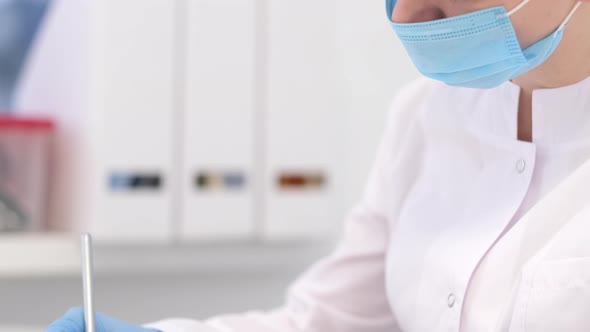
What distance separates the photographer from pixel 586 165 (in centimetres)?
75

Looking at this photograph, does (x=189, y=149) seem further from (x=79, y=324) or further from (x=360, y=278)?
(x=79, y=324)

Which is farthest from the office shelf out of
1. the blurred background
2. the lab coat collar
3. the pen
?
the lab coat collar

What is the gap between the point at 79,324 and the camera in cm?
80

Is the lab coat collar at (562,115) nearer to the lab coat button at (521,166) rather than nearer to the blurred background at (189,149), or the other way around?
the lab coat button at (521,166)

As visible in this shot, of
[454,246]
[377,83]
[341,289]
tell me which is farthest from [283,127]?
[454,246]

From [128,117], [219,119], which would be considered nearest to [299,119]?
[219,119]

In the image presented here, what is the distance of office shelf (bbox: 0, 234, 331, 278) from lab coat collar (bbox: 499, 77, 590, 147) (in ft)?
3.33

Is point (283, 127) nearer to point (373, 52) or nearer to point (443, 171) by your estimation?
point (373, 52)

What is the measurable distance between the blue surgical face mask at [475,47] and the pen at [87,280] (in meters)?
0.36

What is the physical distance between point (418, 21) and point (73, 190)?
1110 mm

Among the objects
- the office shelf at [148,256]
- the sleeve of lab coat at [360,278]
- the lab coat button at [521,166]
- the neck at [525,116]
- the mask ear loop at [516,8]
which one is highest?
the mask ear loop at [516,8]

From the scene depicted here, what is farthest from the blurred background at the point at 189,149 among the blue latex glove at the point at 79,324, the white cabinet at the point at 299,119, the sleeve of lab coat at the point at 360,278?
the blue latex glove at the point at 79,324

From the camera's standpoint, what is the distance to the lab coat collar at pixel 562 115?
774 mm

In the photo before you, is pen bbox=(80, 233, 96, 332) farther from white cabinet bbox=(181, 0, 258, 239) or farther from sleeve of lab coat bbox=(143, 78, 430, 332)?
white cabinet bbox=(181, 0, 258, 239)
